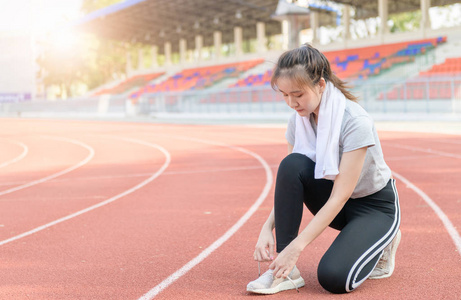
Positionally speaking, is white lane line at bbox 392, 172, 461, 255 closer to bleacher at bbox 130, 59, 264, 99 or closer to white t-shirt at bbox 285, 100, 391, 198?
white t-shirt at bbox 285, 100, 391, 198

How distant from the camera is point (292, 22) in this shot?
27.0 meters

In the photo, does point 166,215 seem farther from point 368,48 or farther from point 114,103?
point 368,48

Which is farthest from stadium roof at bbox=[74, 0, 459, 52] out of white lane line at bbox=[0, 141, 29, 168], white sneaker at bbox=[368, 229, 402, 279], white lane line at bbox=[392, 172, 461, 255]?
white sneaker at bbox=[368, 229, 402, 279]

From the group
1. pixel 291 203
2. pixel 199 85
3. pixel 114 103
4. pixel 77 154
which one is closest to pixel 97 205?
pixel 291 203

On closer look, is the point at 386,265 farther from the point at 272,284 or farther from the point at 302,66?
the point at 302,66

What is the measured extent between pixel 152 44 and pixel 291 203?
60.4 m

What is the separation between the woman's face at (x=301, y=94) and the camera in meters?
3.10

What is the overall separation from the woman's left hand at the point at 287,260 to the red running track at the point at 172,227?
28 cm

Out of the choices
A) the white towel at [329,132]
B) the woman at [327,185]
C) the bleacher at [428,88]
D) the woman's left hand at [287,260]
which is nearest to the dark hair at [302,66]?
the woman at [327,185]

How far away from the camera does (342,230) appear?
347cm

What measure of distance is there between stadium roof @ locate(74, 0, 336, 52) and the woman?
40.1 metres

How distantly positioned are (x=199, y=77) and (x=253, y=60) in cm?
473

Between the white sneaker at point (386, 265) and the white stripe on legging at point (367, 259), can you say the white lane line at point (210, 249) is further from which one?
the white sneaker at point (386, 265)

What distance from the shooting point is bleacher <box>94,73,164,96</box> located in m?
54.6
